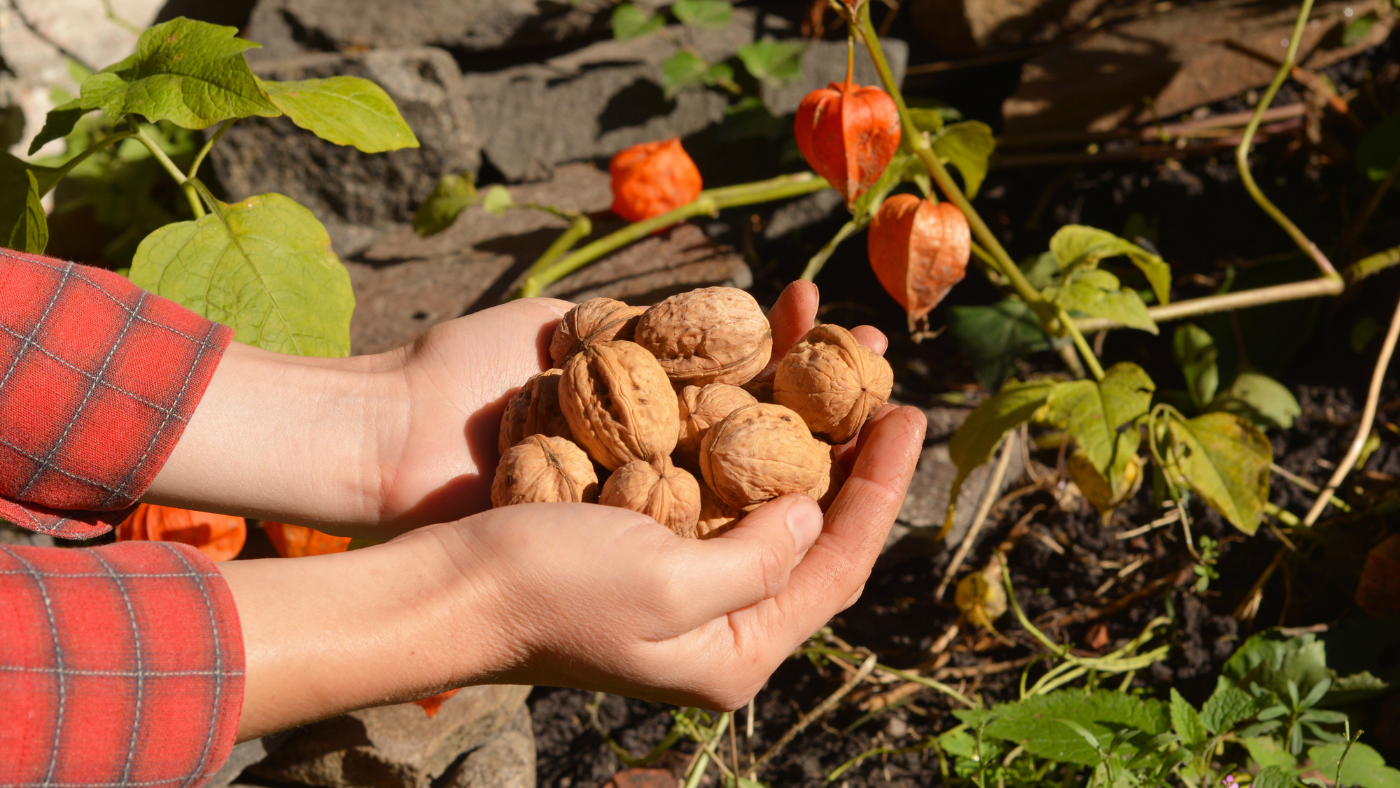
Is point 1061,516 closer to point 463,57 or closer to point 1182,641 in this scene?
point 1182,641

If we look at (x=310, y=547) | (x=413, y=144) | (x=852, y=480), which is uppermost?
(x=413, y=144)

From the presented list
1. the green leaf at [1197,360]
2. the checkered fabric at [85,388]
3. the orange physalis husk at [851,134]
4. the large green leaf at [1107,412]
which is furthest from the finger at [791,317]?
the green leaf at [1197,360]

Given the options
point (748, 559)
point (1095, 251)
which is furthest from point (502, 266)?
point (748, 559)

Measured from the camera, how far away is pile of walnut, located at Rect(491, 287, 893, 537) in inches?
52.6

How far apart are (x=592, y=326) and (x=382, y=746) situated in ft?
3.17

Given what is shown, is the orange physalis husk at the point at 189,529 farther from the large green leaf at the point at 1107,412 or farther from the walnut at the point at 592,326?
the large green leaf at the point at 1107,412

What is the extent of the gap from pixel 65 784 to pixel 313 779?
106cm

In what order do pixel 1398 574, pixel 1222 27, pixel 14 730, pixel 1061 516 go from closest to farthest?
pixel 14 730
pixel 1398 574
pixel 1061 516
pixel 1222 27

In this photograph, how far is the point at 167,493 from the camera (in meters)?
1.44

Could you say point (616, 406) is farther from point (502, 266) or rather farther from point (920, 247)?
point (502, 266)

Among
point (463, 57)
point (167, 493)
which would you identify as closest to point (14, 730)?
point (167, 493)

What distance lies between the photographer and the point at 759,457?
1.35 metres

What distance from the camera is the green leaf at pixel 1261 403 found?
2.12 meters

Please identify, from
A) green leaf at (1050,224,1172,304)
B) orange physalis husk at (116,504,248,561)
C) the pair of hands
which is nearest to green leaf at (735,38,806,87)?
green leaf at (1050,224,1172,304)
